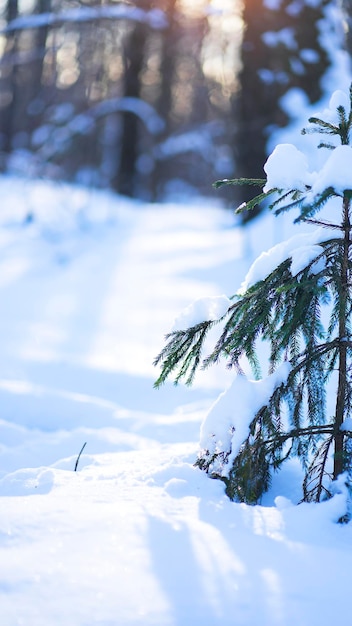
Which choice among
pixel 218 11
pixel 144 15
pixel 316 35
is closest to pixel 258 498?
pixel 316 35

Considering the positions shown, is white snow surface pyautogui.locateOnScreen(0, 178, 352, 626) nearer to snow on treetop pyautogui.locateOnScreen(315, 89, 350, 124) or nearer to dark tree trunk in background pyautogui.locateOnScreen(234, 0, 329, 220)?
dark tree trunk in background pyautogui.locateOnScreen(234, 0, 329, 220)

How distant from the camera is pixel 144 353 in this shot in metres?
6.08

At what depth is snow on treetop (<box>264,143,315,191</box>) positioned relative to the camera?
8.04 ft

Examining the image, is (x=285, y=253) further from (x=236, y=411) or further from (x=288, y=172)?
(x=236, y=411)

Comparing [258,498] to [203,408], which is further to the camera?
[203,408]

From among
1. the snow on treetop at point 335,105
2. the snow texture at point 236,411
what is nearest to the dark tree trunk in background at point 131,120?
the snow on treetop at point 335,105

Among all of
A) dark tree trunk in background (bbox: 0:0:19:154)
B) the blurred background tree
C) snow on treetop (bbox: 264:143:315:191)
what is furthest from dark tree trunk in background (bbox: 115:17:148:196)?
snow on treetop (bbox: 264:143:315:191)

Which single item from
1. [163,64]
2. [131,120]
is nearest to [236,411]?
[131,120]

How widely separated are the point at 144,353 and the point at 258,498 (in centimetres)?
329

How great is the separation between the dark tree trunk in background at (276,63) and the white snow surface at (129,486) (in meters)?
1.23

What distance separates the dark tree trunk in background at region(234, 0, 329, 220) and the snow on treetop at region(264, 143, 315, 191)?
606 centimetres

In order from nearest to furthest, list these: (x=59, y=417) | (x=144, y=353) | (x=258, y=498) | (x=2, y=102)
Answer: (x=258, y=498), (x=59, y=417), (x=144, y=353), (x=2, y=102)

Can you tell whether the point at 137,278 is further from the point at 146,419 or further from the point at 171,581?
the point at 171,581

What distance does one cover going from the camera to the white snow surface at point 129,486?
193 cm
